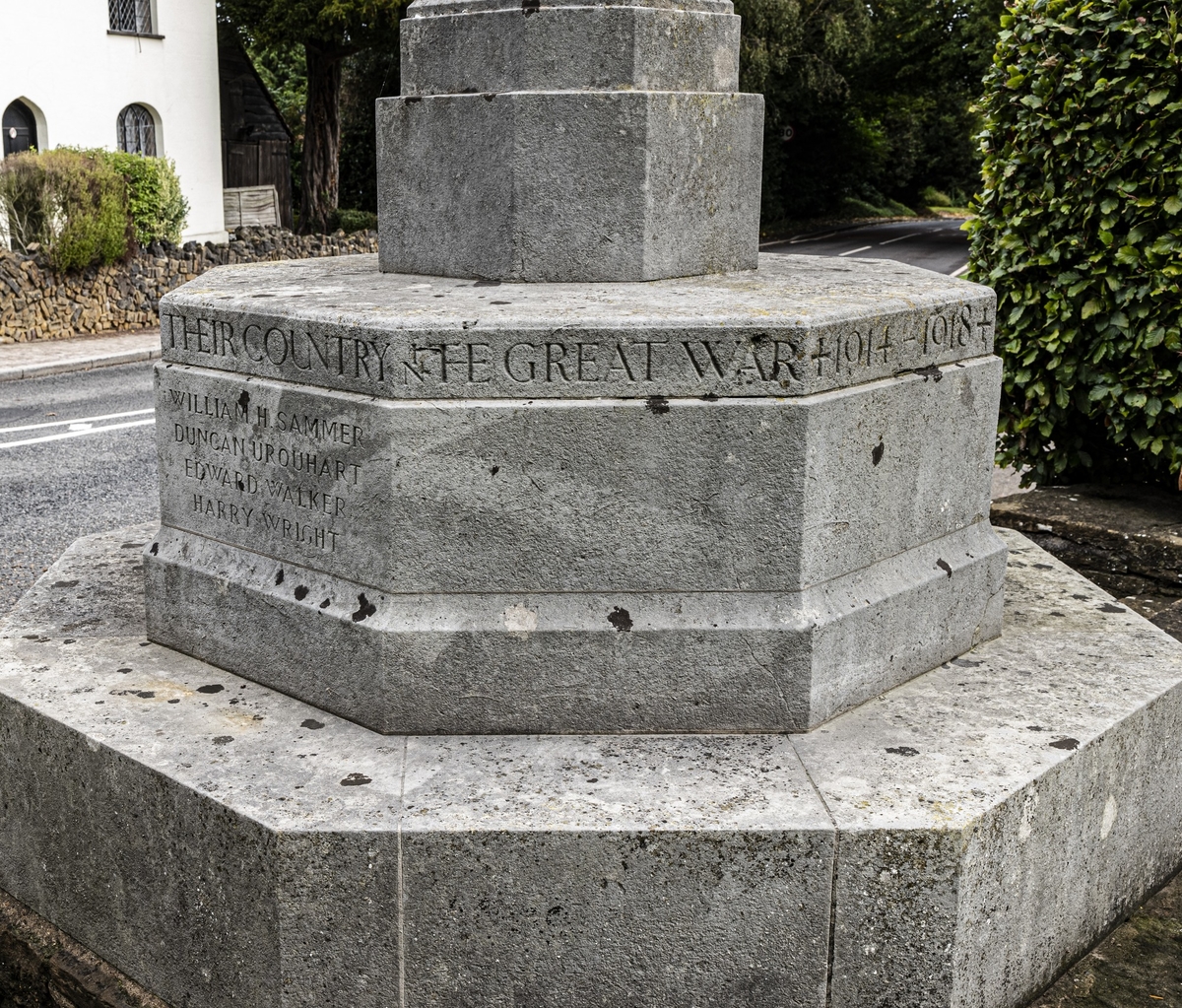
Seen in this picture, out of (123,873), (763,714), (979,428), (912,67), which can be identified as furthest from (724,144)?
(912,67)

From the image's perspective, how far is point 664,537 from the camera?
3145 mm

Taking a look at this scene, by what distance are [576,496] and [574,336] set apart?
38cm

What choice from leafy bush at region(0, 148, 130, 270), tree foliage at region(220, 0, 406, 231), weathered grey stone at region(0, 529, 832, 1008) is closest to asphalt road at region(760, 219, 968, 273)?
tree foliage at region(220, 0, 406, 231)

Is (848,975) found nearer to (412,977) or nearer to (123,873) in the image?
(412,977)

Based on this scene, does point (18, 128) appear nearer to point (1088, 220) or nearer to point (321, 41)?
point (321, 41)

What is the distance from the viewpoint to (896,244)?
34.1m

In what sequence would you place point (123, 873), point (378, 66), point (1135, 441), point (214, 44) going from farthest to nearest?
1. point (378, 66)
2. point (214, 44)
3. point (1135, 441)
4. point (123, 873)

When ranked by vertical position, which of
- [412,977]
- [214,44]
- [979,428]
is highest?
[214,44]

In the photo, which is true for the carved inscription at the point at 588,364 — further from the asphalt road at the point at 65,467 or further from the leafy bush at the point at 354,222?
the leafy bush at the point at 354,222

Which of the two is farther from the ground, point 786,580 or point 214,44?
point 214,44

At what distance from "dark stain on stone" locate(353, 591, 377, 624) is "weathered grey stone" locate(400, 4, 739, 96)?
1483mm

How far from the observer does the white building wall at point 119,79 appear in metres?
21.2

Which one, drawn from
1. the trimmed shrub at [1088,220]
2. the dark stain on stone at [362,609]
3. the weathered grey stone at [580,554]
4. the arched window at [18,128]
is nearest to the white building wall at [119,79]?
the arched window at [18,128]

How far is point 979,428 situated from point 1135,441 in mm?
1881
